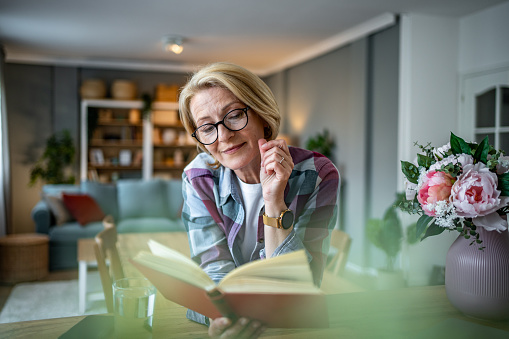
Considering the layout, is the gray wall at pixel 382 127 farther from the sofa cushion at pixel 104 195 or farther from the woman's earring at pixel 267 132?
the woman's earring at pixel 267 132

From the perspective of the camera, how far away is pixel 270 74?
7480 millimetres

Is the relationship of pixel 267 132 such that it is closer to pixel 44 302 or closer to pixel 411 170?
pixel 411 170

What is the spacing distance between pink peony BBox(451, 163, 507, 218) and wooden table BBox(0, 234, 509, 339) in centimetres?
25

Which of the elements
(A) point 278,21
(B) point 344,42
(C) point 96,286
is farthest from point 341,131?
(C) point 96,286

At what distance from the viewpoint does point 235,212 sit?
4.32 ft

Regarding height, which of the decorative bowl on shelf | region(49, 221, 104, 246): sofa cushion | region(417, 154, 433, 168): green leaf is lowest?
region(49, 221, 104, 246): sofa cushion

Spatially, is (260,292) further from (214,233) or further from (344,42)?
(344,42)

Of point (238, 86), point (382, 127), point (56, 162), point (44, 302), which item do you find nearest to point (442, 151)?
point (238, 86)

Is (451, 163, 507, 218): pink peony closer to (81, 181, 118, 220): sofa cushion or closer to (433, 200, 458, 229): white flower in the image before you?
(433, 200, 458, 229): white flower

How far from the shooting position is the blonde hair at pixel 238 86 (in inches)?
47.3

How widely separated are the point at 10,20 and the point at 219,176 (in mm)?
4368

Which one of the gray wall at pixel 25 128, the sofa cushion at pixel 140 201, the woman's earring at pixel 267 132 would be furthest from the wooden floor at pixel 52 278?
the woman's earring at pixel 267 132

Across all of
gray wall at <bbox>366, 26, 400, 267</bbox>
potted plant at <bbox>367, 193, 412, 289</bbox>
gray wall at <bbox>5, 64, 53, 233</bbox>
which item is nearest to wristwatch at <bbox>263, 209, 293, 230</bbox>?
potted plant at <bbox>367, 193, 412, 289</bbox>

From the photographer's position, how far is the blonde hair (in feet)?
3.94
